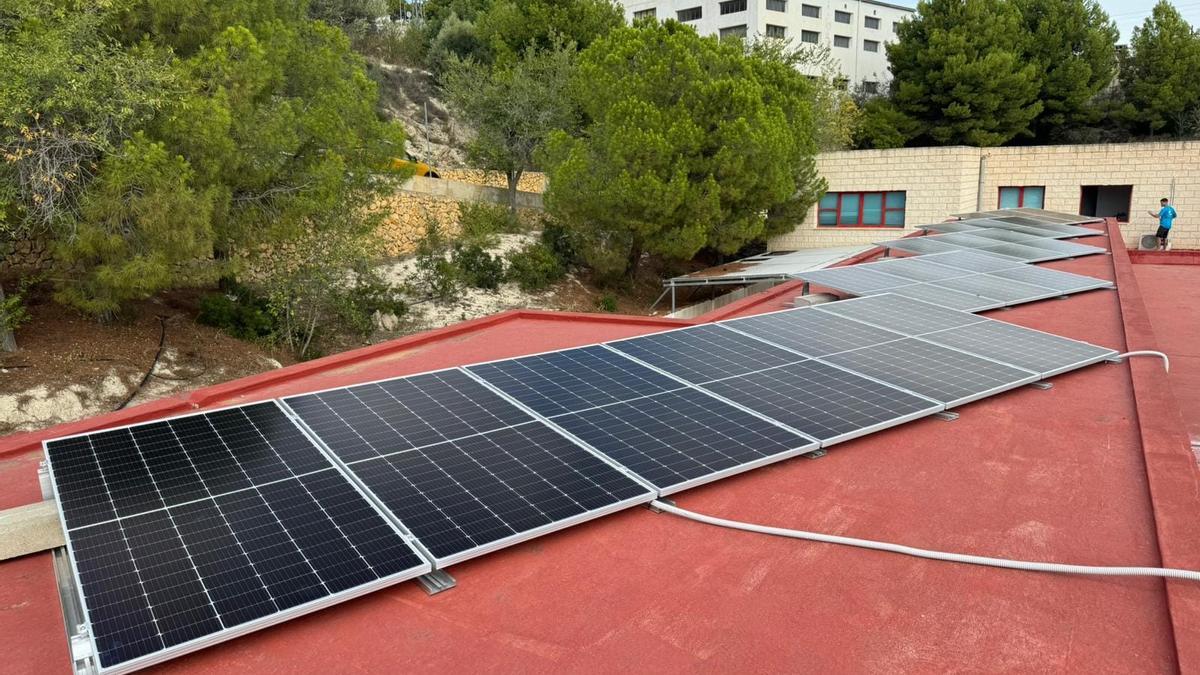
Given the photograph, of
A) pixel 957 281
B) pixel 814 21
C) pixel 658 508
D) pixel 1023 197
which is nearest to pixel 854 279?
pixel 957 281

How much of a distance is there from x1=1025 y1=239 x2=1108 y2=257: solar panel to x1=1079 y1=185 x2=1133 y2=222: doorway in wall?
883 inches

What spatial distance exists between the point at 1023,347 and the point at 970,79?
4788 centimetres

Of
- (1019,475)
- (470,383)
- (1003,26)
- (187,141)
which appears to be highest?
(1003,26)

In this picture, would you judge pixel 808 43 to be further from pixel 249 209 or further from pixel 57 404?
pixel 57 404

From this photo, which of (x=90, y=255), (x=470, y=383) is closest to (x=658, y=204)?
(x=90, y=255)

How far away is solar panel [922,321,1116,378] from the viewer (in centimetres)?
938

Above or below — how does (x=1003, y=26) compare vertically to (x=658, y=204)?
above

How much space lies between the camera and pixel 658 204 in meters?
28.5

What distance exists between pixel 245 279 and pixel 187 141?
8.71 m

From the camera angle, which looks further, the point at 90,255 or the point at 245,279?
the point at 245,279

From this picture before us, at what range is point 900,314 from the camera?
38.4 ft

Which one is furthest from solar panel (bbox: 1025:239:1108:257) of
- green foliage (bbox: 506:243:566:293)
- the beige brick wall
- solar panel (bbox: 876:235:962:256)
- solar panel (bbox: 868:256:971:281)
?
green foliage (bbox: 506:243:566:293)

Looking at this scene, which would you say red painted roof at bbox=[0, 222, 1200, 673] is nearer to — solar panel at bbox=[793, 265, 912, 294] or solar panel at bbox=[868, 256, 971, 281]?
solar panel at bbox=[793, 265, 912, 294]

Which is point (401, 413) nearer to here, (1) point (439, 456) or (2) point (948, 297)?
(1) point (439, 456)
